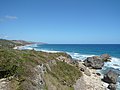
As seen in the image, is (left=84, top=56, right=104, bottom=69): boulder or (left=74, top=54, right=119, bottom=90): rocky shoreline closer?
(left=74, top=54, right=119, bottom=90): rocky shoreline

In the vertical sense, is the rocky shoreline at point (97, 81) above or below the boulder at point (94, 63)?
below

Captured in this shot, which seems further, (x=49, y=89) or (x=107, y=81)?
(x=107, y=81)

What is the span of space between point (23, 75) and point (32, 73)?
1.01 meters

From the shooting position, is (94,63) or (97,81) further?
(94,63)

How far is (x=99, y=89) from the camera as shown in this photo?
2408 centimetres

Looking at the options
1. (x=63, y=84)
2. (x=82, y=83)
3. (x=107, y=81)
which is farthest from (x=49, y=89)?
(x=107, y=81)

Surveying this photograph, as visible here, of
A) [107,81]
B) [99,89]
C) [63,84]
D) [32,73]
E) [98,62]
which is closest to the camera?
[32,73]

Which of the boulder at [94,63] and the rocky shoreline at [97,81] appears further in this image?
the boulder at [94,63]

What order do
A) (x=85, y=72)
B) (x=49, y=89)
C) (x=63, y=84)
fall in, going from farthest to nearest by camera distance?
(x=85, y=72)
(x=63, y=84)
(x=49, y=89)

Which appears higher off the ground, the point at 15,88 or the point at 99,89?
the point at 15,88

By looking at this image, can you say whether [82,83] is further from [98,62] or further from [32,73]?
[98,62]

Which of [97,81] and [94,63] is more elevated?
[94,63]

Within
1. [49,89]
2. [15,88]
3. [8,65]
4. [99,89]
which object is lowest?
[99,89]

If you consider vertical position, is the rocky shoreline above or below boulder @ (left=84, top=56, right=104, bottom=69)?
below
